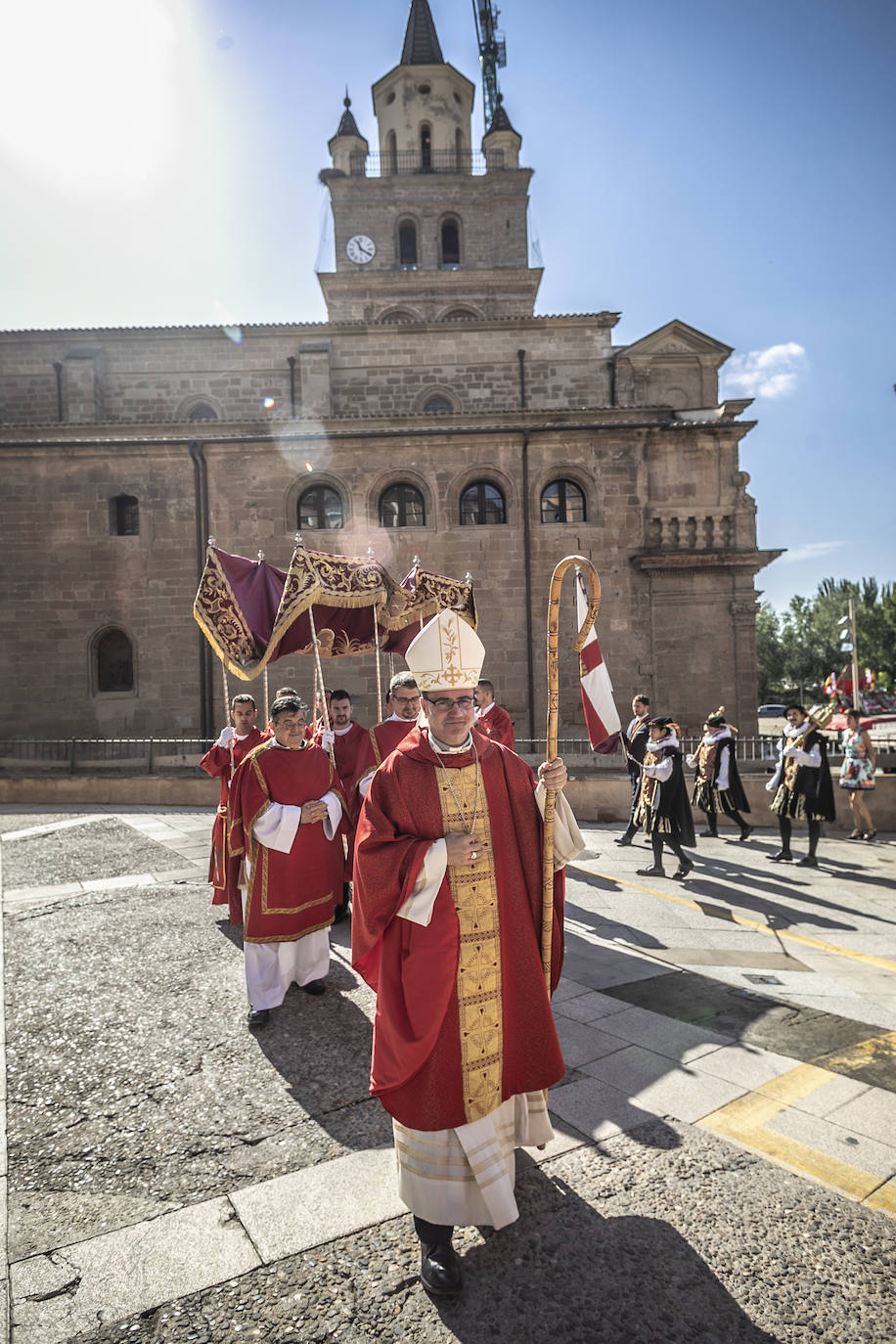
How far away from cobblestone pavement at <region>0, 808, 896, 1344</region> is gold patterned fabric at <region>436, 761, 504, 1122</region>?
2.02 ft

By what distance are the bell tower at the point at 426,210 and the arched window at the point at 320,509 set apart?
10.8m

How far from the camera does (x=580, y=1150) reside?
11.2ft

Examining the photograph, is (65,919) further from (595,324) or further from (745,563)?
(595,324)

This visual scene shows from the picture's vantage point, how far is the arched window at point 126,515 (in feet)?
64.6

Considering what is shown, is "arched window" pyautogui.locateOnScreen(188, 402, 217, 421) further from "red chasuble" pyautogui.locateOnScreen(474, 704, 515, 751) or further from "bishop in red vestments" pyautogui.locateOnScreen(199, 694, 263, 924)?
"red chasuble" pyautogui.locateOnScreen(474, 704, 515, 751)

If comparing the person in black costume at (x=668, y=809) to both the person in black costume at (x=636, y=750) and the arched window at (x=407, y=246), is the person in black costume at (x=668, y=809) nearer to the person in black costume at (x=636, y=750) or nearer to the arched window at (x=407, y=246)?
the person in black costume at (x=636, y=750)

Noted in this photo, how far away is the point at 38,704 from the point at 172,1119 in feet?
57.7

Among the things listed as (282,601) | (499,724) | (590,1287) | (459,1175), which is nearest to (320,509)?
(282,601)

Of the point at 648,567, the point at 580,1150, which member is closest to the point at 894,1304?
the point at 580,1150

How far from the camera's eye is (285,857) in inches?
203

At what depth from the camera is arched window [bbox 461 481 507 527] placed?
1966 cm

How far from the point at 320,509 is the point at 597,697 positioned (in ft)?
55.1

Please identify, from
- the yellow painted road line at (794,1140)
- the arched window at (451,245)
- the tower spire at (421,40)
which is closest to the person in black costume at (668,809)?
the yellow painted road line at (794,1140)

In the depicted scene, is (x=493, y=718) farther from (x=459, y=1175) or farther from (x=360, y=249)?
(x=360, y=249)
